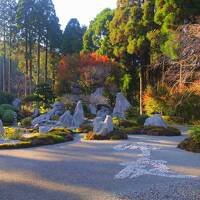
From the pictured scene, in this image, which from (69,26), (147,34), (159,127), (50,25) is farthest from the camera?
(69,26)

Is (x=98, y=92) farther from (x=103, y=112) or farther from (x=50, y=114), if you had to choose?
(x=50, y=114)

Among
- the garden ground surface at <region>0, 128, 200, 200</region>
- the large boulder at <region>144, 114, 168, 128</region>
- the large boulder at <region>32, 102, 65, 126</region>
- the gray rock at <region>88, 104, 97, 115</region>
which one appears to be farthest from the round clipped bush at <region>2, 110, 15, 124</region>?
the garden ground surface at <region>0, 128, 200, 200</region>

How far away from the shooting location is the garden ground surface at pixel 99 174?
756cm

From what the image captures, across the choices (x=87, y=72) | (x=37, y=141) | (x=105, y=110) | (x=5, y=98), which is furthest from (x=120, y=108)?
(x=37, y=141)

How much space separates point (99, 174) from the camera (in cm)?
936

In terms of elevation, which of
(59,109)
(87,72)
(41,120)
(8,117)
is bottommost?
(41,120)

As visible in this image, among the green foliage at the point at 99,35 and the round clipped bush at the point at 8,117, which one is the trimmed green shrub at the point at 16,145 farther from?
the green foliage at the point at 99,35

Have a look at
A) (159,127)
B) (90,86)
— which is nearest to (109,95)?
(90,86)

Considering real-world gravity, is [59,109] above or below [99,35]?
below

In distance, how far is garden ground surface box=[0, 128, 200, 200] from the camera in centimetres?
756

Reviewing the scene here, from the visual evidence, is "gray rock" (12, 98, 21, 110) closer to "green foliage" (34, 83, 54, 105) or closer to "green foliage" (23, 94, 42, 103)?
"green foliage" (23, 94, 42, 103)

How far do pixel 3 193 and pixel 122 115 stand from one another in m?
21.0

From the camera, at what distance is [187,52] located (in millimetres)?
15930

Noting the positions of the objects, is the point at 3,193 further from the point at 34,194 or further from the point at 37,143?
the point at 37,143
